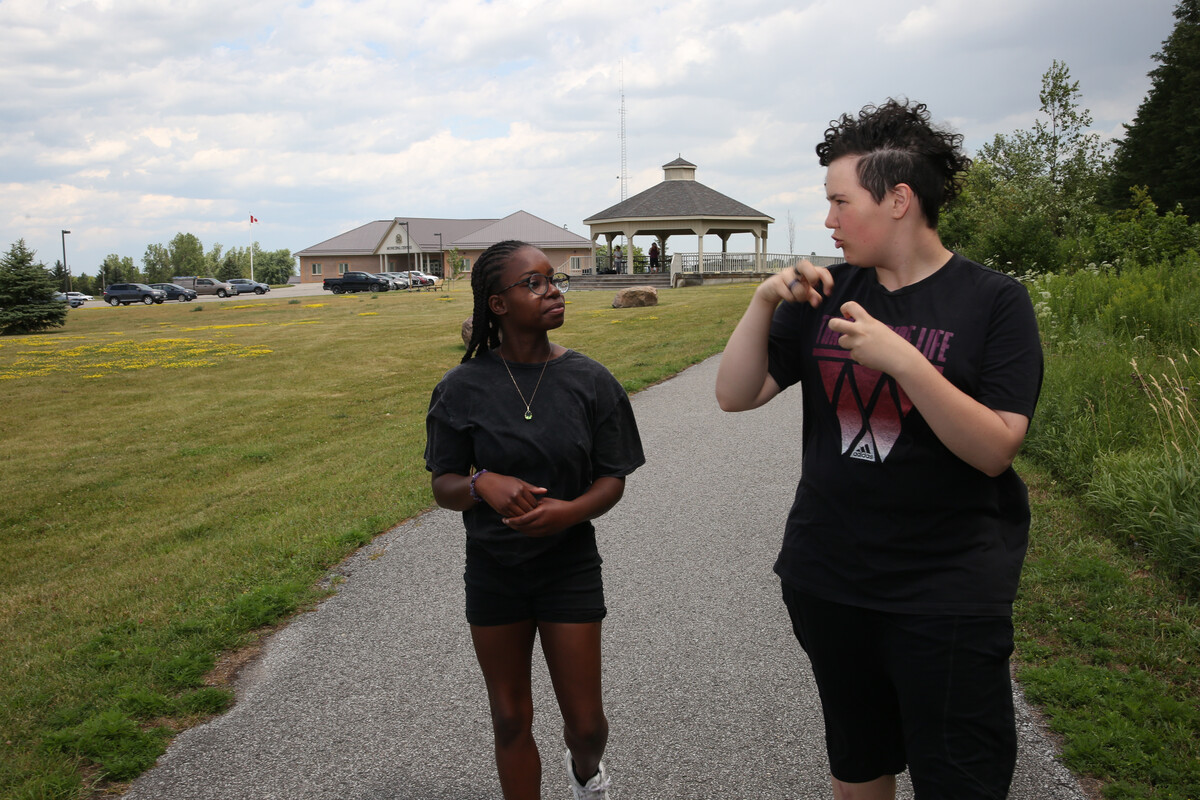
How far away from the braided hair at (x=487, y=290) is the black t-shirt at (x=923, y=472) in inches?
42.2

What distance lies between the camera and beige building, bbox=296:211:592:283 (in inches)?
2847

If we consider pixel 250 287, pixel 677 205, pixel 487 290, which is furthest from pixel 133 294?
pixel 487 290

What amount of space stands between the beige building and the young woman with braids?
68.0m

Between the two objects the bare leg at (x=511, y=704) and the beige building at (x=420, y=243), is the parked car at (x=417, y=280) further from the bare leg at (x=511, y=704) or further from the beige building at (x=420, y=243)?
the bare leg at (x=511, y=704)

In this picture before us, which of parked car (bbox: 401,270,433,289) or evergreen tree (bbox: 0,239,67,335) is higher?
parked car (bbox: 401,270,433,289)

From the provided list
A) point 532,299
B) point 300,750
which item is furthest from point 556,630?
point 300,750

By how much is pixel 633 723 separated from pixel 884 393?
2266mm

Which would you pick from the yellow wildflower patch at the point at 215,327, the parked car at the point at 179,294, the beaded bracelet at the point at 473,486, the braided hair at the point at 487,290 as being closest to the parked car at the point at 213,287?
the parked car at the point at 179,294

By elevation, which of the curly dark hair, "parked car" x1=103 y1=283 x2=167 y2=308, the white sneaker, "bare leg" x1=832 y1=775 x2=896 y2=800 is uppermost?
"parked car" x1=103 y1=283 x2=167 y2=308

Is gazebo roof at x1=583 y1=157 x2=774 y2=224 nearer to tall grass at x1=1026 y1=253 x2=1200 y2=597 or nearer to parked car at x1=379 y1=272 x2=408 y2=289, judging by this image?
parked car at x1=379 y1=272 x2=408 y2=289

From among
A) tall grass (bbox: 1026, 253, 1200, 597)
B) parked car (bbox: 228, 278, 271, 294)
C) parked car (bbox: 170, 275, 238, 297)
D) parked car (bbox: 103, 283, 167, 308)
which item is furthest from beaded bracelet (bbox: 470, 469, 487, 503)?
parked car (bbox: 228, 278, 271, 294)

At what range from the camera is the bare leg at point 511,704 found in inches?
103

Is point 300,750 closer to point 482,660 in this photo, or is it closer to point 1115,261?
point 482,660

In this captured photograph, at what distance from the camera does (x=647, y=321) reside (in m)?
24.7
